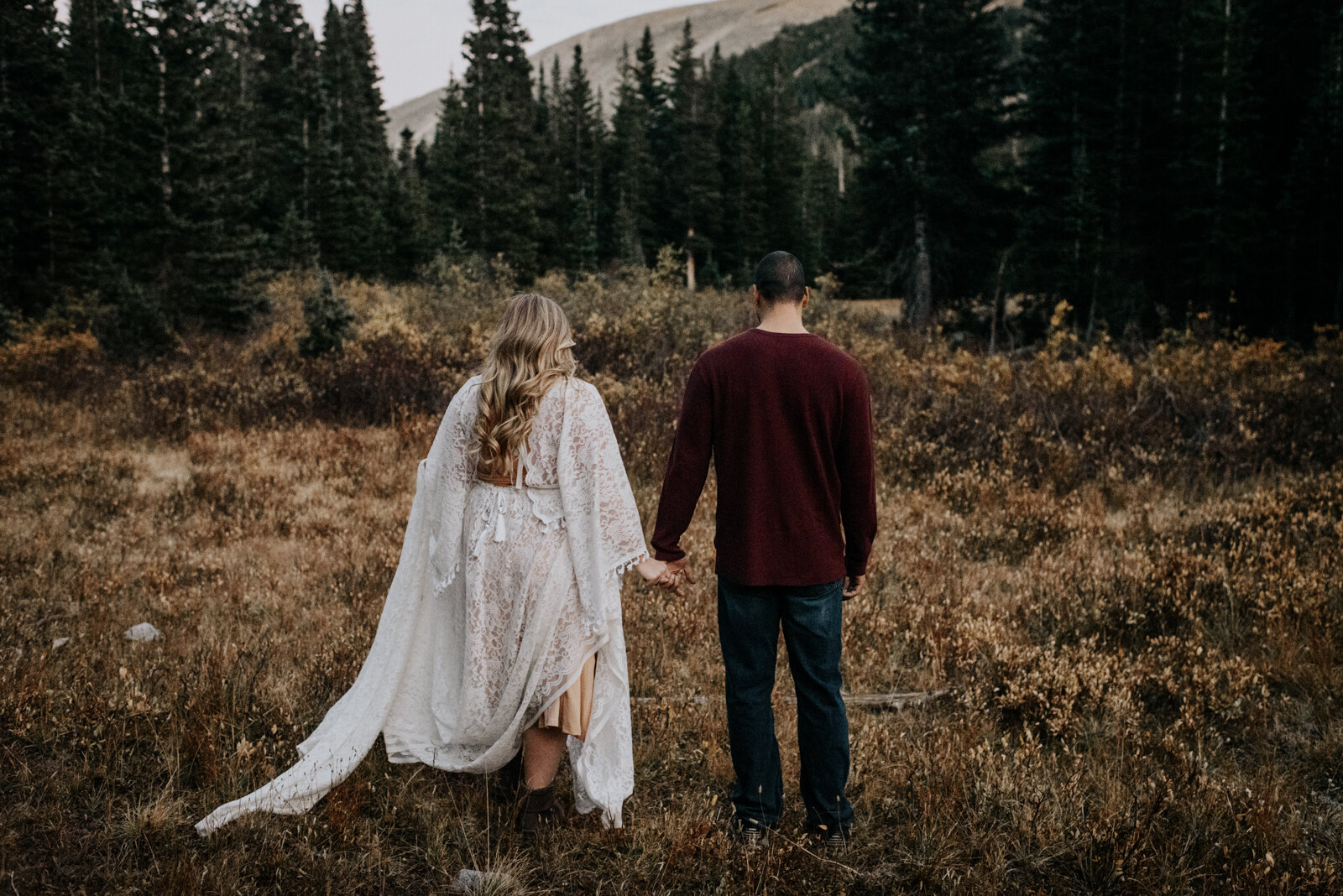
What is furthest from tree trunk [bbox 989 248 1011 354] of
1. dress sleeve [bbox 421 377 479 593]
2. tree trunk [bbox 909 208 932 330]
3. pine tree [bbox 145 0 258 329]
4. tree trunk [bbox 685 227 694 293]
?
tree trunk [bbox 685 227 694 293]

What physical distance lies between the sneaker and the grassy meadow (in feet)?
0.19

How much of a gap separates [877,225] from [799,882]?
24109mm

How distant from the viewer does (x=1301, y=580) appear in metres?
5.50

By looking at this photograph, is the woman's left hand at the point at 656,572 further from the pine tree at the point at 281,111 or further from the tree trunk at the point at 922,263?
the pine tree at the point at 281,111

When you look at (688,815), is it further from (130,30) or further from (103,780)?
(130,30)

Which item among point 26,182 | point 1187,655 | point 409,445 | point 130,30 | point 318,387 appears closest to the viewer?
point 1187,655

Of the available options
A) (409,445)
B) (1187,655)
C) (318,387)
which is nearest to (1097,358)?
(1187,655)

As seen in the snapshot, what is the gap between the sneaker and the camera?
3082mm

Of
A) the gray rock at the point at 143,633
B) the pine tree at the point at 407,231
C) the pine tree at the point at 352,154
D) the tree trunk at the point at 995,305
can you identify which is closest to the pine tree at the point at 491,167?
the pine tree at the point at 407,231

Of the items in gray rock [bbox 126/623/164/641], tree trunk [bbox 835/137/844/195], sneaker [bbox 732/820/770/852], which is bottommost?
sneaker [bbox 732/820/770/852]

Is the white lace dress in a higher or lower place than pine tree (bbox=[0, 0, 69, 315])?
lower

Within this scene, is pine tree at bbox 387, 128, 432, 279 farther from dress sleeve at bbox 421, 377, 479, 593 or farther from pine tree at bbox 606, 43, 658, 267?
dress sleeve at bbox 421, 377, 479, 593

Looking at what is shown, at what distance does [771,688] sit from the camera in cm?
307

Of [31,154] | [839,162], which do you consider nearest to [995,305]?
[31,154]
